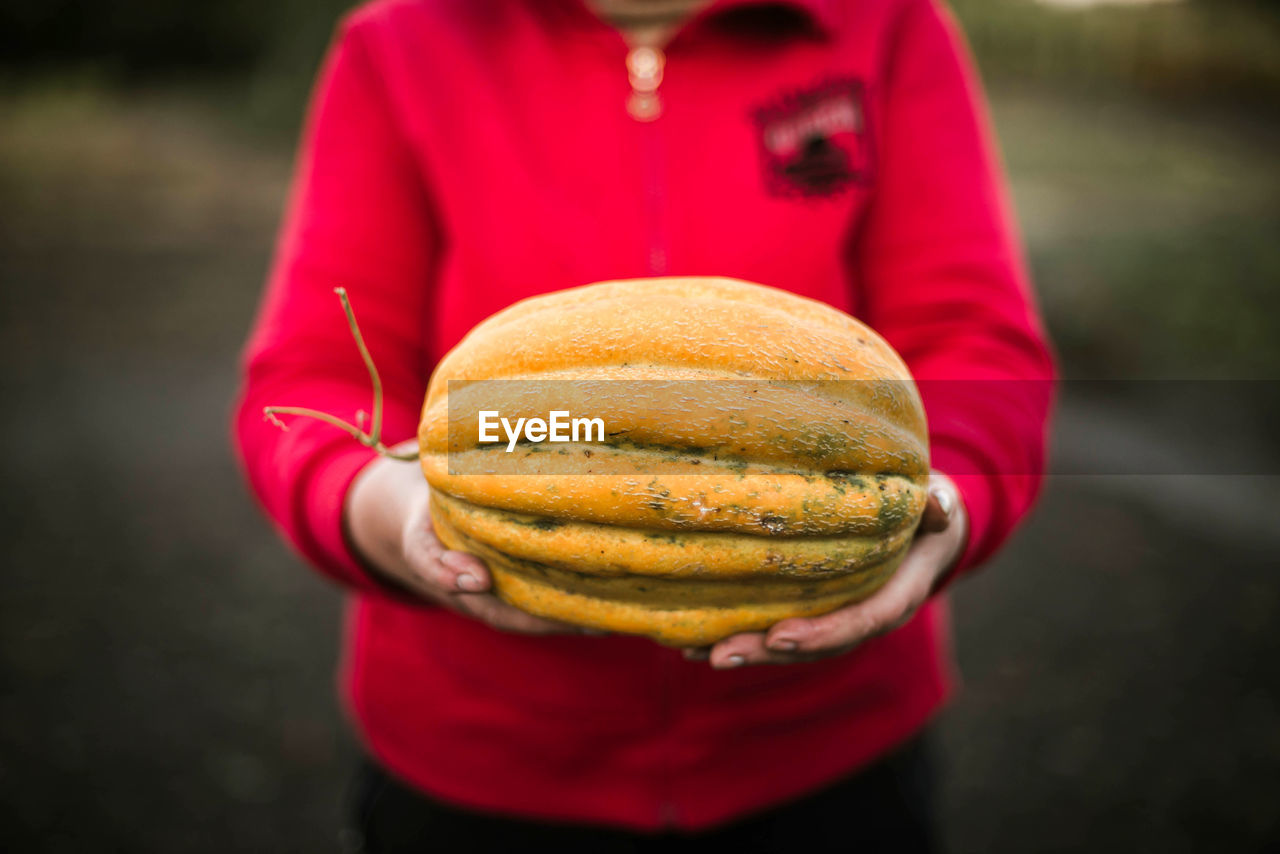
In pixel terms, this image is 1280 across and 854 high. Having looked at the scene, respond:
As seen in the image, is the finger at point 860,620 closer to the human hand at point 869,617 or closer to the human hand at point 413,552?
the human hand at point 869,617

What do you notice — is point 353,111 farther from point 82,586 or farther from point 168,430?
point 168,430

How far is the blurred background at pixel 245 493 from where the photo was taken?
331 centimetres

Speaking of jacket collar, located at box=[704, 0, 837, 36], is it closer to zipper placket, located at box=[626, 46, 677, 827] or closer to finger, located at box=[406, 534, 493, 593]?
zipper placket, located at box=[626, 46, 677, 827]

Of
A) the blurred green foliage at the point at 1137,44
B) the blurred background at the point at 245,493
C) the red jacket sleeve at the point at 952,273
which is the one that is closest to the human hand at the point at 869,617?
Answer: the red jacket sleeve at the point at 952,273

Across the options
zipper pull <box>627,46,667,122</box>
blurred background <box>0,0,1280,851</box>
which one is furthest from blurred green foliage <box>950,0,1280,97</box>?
zipper pull <box>627,46,667,122</box>

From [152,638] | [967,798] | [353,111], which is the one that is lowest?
[967,798]

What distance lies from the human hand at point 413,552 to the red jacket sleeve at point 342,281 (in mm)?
114

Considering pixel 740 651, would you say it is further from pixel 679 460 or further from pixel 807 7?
pixel 807 7

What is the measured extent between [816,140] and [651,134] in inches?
11.6

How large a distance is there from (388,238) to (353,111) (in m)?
0.24

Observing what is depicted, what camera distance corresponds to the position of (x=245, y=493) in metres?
5.14

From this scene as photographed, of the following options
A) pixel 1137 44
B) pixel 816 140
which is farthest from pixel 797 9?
pixel 1137 44

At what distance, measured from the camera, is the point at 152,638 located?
3975 millimetres

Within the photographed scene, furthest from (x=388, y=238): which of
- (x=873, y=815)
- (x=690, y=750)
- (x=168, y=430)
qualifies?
(x=168, y=430)
